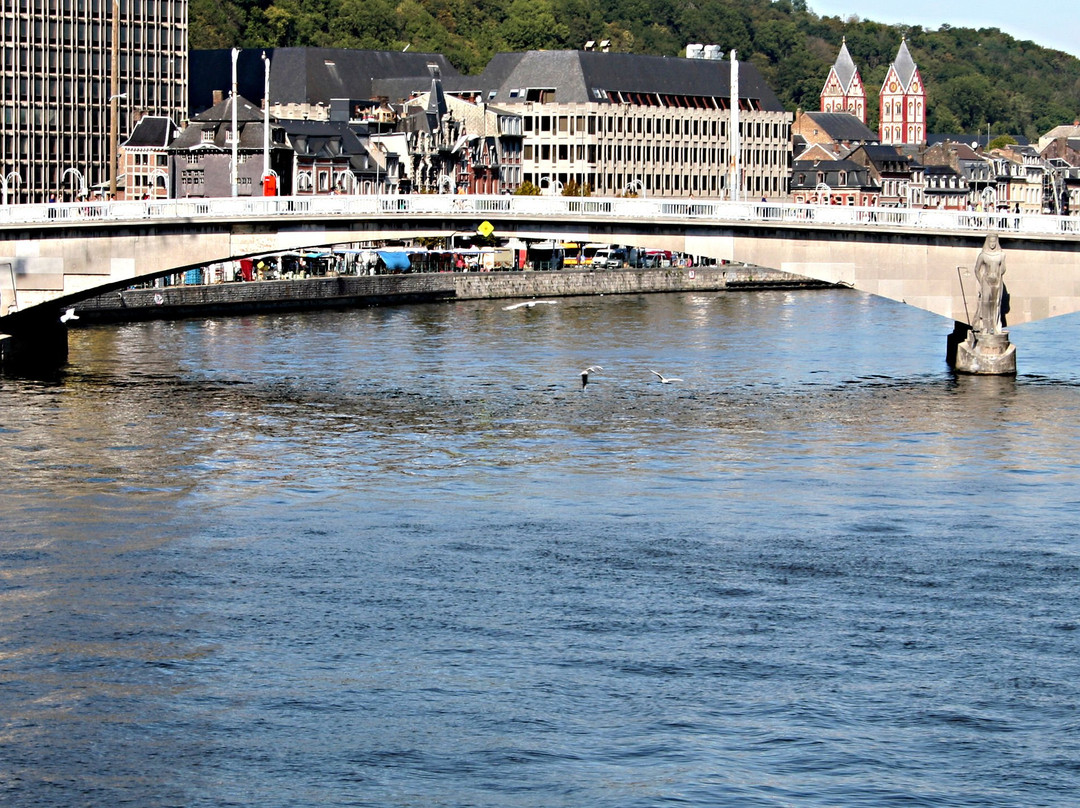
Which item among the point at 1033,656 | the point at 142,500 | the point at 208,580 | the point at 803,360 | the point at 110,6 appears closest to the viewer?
the point at 1033,656

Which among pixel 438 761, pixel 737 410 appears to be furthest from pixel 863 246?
pixel 438 761

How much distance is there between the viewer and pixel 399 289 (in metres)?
118

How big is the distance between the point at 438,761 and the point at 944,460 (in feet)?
85.7

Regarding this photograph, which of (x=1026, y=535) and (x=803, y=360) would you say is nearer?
(x=1026, y=535)

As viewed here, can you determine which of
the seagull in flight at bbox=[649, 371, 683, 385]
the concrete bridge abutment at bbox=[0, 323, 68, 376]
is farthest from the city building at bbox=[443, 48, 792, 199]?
the seagull in flight at bbox=[649, 371, 683, 385]

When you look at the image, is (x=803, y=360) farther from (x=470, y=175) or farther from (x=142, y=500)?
(x=470, y=175)

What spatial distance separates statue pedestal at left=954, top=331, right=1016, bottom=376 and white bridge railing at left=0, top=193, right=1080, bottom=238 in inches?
146

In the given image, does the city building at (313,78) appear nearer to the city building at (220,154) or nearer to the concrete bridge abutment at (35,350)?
the city building at (220,154)

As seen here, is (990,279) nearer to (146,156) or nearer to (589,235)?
(589,235)

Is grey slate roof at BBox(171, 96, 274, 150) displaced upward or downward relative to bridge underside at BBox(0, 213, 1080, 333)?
upward

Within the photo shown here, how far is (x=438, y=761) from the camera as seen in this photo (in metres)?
28.6

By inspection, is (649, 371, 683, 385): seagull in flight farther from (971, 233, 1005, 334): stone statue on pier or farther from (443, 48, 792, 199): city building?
(443, 48, 792, 199): city building

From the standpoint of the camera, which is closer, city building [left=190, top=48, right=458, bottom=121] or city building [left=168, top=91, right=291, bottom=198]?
city building [left=168, top=91, right=291, bottom=198]

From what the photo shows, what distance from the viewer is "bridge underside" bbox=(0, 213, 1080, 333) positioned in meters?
70.6
